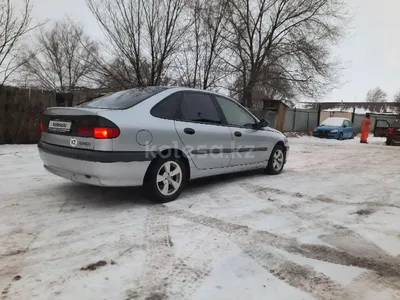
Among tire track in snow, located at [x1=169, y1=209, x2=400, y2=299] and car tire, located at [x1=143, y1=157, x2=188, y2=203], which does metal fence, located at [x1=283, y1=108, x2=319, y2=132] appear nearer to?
car tire, located at [x1=143, y1=157, x2=188, y2=203]

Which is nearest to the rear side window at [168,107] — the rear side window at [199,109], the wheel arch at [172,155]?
the rear side window at [199,109]

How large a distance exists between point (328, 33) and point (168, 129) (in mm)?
18499

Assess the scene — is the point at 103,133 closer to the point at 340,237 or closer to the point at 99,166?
the point at 99,166

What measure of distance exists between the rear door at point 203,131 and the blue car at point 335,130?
1497cm

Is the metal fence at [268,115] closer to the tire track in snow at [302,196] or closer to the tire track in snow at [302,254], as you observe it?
the tire track in snow at [302,196]

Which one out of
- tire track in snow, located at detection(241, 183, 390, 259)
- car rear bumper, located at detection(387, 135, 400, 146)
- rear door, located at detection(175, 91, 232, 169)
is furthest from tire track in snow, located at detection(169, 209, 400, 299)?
car rear bumper, located at detection(387, 135, 400, 146)

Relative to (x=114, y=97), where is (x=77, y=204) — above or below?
below

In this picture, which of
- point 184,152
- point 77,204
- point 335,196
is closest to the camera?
point 77,204

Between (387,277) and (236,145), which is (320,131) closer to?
(236,145)

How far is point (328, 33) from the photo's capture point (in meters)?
18.8

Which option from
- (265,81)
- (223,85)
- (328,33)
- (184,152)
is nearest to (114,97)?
(184,152)

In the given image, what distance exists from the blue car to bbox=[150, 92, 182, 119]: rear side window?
15849 mm

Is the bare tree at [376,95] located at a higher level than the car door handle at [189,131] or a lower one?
higher

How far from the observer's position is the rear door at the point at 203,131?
421cm
